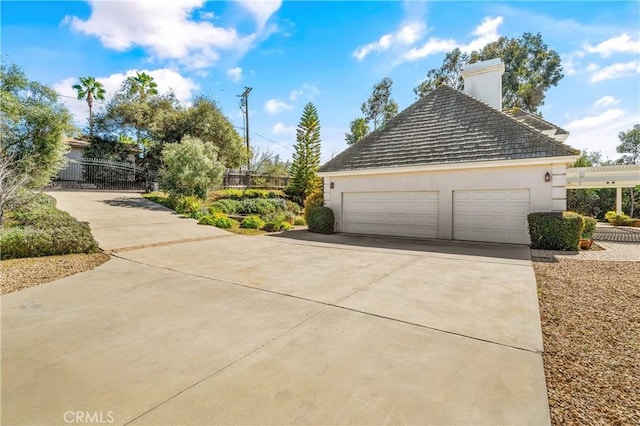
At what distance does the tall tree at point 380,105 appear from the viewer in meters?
30.1

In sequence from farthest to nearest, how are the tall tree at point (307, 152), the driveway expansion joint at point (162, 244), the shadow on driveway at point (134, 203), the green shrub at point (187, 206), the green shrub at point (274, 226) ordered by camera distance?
the tall tree at point (307, 152)
the shadow on driveway at point (134, 203)
the green shrub at point (187, 206)
the green shrub at point (274, 226)
the driveway expansion joint at point (162, 244)

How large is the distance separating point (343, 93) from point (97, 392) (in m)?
15.9

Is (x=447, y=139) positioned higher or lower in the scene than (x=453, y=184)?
higher

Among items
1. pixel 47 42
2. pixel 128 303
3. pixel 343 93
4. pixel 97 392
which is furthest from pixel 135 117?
pixel 97 392

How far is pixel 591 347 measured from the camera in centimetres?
272

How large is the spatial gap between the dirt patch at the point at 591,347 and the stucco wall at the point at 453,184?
139 inches

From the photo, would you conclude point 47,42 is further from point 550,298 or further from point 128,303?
point 550,298

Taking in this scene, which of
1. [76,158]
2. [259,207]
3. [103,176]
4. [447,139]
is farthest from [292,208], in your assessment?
[76,158]

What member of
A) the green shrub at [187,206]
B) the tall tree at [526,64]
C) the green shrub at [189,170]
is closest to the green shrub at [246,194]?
the green shrub at [189,170]

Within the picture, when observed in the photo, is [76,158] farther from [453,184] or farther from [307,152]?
[453,184]

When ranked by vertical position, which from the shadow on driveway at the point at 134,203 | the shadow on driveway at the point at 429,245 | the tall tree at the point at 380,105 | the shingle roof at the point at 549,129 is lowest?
the shadow on driveway at the point at 429,245

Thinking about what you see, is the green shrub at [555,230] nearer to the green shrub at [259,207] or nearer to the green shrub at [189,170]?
the green shrub at [259,207]

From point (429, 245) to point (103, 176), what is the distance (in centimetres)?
2112

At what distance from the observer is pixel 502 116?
30.9 ft
